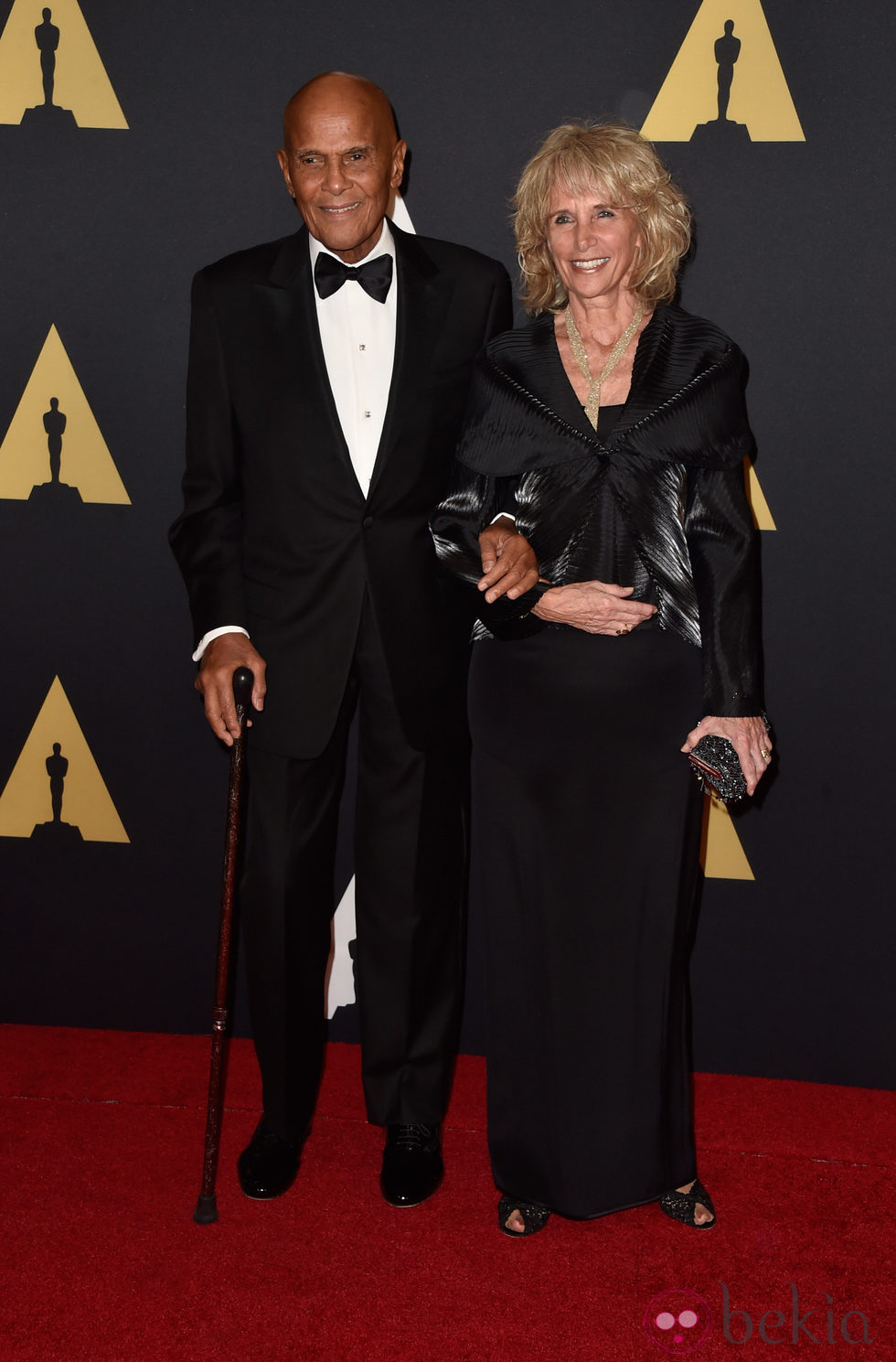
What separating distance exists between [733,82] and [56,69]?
1.66 meters

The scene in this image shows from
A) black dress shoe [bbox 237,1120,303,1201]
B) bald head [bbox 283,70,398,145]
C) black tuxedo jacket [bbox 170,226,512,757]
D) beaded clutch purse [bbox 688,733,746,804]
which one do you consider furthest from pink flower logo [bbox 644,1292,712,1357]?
bald head [bbox 283,70,398,145]

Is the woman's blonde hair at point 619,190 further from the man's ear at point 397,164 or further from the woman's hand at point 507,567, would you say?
the woman's hand at point 507,567

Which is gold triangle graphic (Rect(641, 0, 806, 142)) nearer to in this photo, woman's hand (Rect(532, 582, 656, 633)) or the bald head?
the bald head

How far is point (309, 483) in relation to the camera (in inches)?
104

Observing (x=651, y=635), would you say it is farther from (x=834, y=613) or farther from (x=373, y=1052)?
(x=373, y=1052)

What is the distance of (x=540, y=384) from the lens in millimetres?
2521


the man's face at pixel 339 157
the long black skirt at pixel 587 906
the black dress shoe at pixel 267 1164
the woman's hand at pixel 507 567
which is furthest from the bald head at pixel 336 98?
the black dress shoe at pixel 267 1164

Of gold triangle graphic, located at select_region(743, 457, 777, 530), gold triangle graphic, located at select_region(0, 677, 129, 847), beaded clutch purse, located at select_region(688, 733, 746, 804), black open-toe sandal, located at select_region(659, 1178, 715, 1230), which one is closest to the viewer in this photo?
beaded clutch purse, located at select_region(688, 733, 746, 804)

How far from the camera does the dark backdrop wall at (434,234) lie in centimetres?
298

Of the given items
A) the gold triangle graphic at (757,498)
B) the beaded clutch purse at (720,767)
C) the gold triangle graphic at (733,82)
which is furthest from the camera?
the gold triangle graphic at (757,498)

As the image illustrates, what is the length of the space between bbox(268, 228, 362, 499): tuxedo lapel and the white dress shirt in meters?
0.02

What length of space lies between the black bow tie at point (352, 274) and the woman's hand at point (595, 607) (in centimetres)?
76

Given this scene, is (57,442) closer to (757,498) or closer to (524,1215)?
(757,498)

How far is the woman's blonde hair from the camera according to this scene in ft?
7.98
